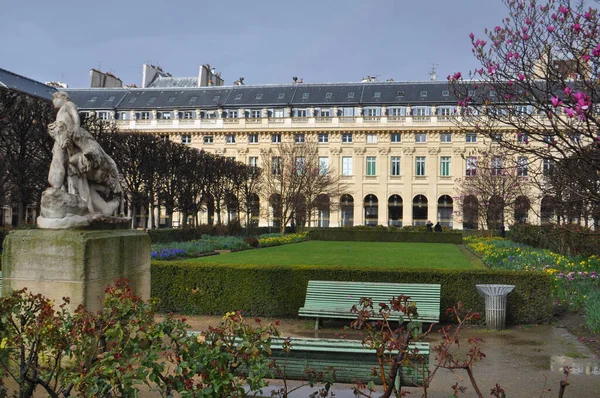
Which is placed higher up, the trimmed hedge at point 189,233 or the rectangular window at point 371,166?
→ the rectangular window at point 371,166

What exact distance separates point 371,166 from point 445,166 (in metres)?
7.61

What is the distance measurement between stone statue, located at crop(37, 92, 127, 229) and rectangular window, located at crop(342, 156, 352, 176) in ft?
166

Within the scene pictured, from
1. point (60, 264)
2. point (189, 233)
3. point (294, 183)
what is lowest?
point (189, 233)

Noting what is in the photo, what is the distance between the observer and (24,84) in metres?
43.5

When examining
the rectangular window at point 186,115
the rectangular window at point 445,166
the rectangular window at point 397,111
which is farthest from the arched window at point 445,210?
the rectangular window at point 186,115

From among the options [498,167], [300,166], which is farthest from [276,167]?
[498,167]

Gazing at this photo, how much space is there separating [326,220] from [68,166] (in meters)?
50.3

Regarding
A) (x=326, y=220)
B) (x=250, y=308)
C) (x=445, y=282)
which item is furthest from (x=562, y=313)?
(x=326, y=220)

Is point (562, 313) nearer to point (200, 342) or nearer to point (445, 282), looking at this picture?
point (445, 282)

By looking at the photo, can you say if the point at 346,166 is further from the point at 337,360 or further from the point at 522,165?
the point at 337,360

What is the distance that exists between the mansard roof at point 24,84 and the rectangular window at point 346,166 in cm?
2861

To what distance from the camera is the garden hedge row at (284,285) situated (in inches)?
365

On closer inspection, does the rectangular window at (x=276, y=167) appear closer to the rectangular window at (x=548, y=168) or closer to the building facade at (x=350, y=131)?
the building facade at (x=350, y=131)

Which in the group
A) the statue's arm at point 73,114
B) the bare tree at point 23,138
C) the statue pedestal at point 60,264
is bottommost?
the statue pedestal at point 60,264
